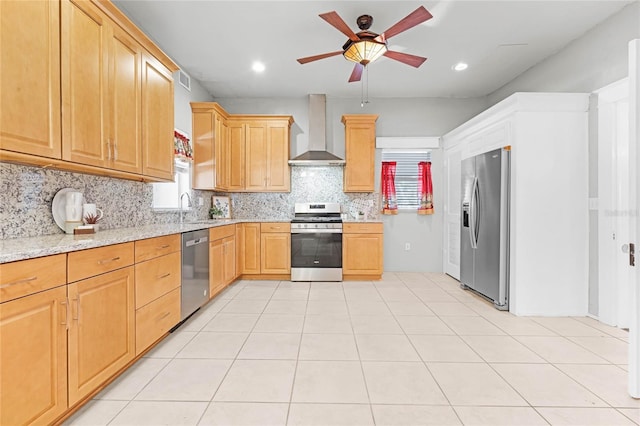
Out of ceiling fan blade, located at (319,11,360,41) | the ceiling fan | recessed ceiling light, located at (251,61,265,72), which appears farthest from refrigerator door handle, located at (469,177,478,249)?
recessed ceiling light, located at (251,61,265,72)

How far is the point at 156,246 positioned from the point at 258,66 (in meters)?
2.76

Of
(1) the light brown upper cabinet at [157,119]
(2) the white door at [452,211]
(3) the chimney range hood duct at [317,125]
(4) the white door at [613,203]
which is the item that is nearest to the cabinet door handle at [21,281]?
(1) the light brown upper cabinet at [157,119]

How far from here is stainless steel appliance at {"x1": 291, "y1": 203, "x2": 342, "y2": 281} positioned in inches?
181

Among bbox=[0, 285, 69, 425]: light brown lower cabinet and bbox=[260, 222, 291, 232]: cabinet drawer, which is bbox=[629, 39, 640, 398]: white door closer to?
bbox=[0, 285, 69, 425]: light brown lower cabinet

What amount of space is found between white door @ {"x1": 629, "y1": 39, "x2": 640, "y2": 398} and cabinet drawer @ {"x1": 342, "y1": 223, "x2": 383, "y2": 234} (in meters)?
2.99

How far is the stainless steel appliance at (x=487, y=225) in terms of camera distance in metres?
3.32

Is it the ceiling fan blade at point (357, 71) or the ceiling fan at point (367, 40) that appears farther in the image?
the ceiling fan blade at point (357, 71)

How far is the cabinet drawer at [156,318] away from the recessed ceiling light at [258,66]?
2874 mm

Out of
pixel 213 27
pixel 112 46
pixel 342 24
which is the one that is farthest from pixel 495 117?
pixel 112 46

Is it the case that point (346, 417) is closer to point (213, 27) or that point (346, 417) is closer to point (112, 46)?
point (112, 46)

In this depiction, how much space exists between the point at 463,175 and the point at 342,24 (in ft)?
8.46

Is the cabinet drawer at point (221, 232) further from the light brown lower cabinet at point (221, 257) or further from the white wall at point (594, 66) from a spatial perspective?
the white wall at point (594, 66)

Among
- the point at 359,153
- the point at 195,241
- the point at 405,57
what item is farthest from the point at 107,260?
the point at 359,153

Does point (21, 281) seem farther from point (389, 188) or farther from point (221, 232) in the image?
point (389, 188)
